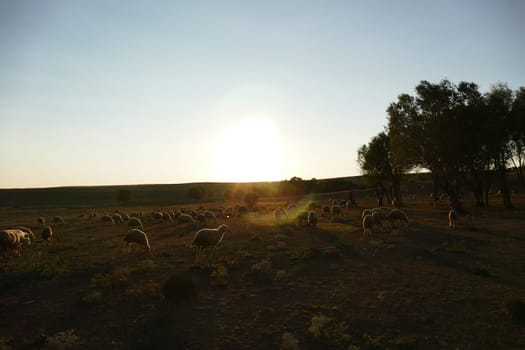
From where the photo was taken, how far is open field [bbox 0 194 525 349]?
9648mm

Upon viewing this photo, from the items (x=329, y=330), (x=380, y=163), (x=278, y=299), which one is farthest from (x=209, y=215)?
(x=329, y=330)

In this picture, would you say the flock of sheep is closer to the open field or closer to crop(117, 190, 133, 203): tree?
the open field

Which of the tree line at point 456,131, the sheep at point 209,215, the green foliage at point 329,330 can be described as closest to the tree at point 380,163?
the tree line at point 456,131

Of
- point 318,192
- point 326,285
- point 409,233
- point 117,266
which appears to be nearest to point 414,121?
point 409,233

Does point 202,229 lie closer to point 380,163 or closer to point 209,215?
point 209,215

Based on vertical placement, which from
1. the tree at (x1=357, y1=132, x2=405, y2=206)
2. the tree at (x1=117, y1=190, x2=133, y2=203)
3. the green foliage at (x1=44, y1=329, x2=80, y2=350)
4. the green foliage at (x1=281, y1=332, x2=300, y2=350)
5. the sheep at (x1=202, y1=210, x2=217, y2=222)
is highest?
the tree at (x1=357, y1=132, x2=405, y2=206)

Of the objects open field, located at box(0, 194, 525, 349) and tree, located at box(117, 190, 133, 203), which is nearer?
open field, located at box(0, 194, 525, 349)

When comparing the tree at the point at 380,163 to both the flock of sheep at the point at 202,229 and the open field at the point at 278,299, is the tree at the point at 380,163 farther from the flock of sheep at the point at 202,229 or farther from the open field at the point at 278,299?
the open field at the point at 278,299

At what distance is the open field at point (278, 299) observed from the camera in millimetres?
9648

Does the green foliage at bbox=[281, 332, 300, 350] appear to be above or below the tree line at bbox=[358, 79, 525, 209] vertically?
below

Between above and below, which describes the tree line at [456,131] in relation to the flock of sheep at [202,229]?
above

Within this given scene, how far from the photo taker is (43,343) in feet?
31.9

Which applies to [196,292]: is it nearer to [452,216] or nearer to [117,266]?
[117,266]

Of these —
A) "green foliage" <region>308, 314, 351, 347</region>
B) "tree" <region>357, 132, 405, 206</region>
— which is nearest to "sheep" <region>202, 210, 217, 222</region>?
"tree" <region>357, 132, 405, 206</region>
